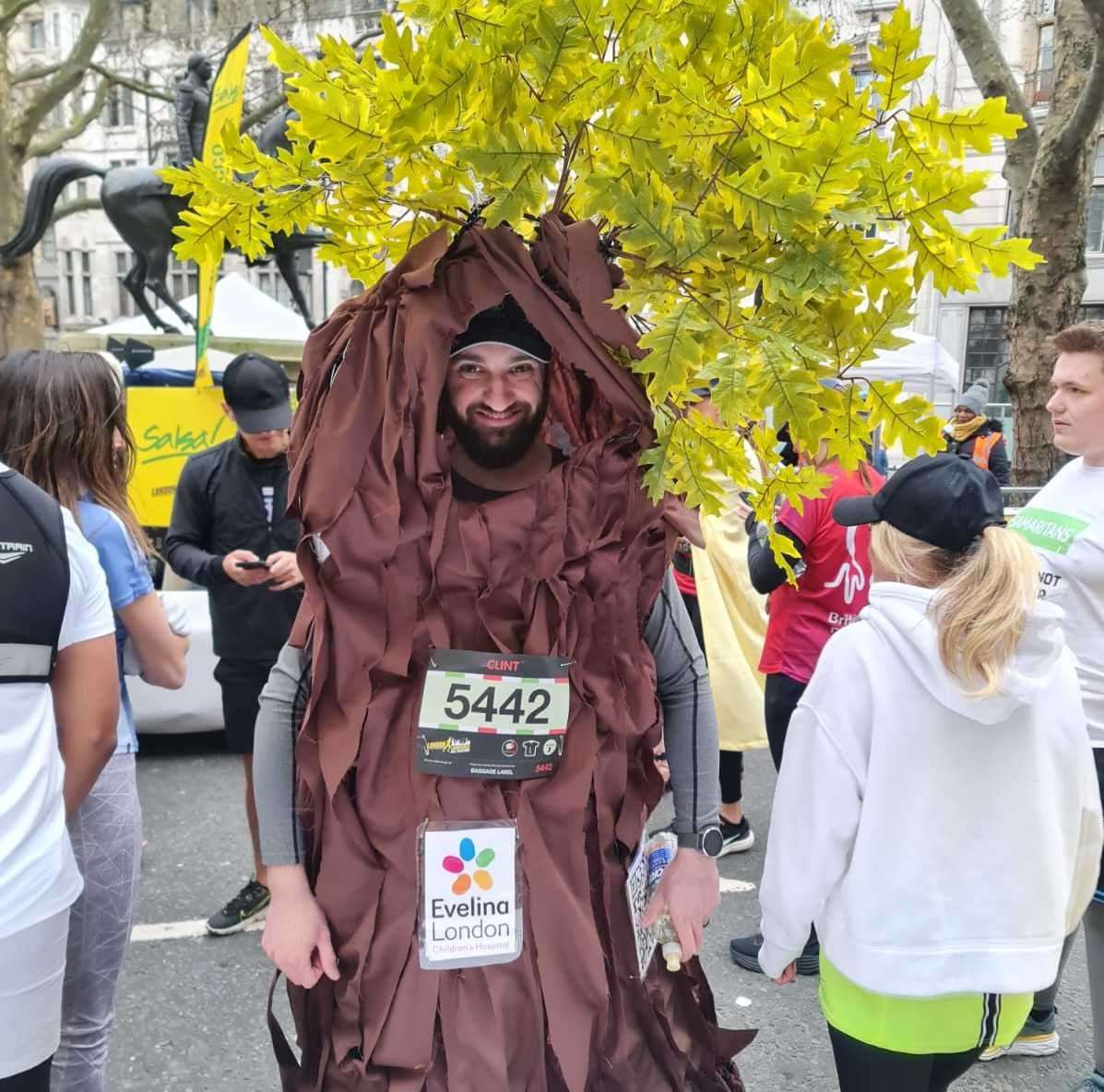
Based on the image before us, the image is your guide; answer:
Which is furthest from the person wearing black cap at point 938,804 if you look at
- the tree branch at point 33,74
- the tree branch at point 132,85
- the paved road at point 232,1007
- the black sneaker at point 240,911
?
the tree branch at point 33,74

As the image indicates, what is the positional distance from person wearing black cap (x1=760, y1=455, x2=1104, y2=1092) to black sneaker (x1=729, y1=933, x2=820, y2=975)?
1.33 m

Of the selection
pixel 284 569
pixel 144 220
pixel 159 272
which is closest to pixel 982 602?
pixel 284 569

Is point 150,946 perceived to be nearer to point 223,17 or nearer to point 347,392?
point 347,392

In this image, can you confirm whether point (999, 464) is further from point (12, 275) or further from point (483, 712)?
point (12, 275)

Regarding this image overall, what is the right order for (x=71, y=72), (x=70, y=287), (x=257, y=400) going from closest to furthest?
(x=257, y=400), (x=71, y=72), (x=70, y=287)

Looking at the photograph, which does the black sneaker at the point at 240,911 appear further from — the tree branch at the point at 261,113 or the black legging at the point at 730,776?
the tree branch at the point at 261,113

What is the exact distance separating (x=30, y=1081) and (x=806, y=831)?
4.46ft

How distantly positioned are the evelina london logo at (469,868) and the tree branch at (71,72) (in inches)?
607

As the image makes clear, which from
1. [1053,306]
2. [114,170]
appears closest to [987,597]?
[1053,306]

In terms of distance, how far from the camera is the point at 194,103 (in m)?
8.86

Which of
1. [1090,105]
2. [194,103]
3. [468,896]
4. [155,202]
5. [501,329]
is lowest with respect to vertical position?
[468,896]

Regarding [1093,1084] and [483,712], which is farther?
[1093,1084]

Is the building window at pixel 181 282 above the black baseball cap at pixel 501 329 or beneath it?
above

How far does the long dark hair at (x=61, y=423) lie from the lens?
205 cm
